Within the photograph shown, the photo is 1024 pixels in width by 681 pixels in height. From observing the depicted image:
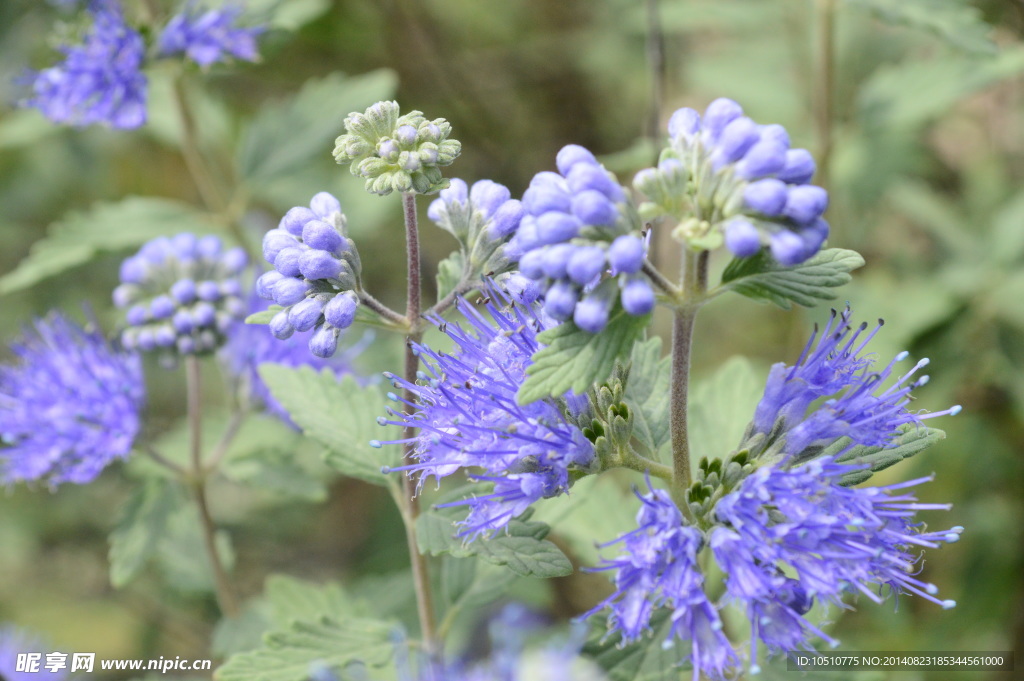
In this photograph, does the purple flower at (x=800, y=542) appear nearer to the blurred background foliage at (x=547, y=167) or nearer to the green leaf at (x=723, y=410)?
the green leaf at (x=723, y=410)

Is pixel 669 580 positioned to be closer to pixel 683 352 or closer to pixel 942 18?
pixel 683 352

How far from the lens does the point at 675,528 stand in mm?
2145

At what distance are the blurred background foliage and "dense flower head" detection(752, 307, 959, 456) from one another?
1215mm

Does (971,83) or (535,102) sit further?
(535,102)

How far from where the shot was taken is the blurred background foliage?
4.88 meters

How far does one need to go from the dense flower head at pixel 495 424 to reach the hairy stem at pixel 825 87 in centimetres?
325

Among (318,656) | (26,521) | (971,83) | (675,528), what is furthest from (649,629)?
(26,521)

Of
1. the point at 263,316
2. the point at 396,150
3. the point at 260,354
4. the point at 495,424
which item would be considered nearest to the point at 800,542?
the point at 495,424

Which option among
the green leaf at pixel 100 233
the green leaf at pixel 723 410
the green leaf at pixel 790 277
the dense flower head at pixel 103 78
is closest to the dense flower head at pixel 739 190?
the green leaf at pixel 790 277

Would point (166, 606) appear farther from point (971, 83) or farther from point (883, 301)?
point (971, 83)

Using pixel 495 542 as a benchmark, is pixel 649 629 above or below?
below

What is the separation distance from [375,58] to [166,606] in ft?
13.0

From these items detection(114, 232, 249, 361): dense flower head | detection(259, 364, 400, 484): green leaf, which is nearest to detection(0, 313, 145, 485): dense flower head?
detection(114, 232, 249, 361): dense flower head

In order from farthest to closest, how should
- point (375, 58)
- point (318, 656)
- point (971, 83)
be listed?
point (375, 58)
point (971, 83)
point (318, 656)
